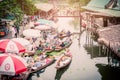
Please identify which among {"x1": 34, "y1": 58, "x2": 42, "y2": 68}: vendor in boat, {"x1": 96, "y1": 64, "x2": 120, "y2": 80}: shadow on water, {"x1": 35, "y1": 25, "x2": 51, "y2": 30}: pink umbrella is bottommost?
{"x1": 96, "y1": 64, "x2": 120, "y2": 80}: shadow on water

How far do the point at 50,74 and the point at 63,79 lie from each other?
1.76m

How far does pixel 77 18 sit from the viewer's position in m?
66.1

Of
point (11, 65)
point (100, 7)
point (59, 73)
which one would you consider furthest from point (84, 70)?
point (100, 7)

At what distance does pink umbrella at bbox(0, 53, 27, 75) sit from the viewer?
21547mm

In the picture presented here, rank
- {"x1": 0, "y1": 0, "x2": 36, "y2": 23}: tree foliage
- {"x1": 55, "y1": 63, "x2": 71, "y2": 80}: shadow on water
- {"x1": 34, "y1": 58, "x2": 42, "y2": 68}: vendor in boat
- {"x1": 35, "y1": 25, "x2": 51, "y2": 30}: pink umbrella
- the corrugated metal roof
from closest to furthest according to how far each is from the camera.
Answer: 1. {"x1": 55, "y1": 63, "x2": 71, "y2": 80}: shadow on water
2. {"x1": 34, "y1": 58, "x2": 42, "y2": 68}: vendor in boat
3. {"x1": 35, "y1": 25, "x2": 51, "y2": 30}: pink umbrella
4. the corrugated metal roof
5. {"x1": 0, "y1": 0, "x2": 36, "y2": 23}: tree foliage

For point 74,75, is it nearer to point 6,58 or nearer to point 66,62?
point 66,62

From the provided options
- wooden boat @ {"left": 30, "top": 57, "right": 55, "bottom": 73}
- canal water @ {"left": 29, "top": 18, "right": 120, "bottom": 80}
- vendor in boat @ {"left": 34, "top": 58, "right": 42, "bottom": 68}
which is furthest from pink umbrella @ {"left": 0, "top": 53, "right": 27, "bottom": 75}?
vendor in boat @ {"left": 34, "top": 58, "right": 42, "bottom": 68}

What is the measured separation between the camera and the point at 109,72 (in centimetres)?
2939

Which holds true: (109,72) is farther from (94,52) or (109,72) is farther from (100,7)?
(100,7)

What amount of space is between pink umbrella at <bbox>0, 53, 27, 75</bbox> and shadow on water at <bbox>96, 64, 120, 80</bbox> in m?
9.85

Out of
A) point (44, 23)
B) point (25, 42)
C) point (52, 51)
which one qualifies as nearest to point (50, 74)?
point (25, 42)

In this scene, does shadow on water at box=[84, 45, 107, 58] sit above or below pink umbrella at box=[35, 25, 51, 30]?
below

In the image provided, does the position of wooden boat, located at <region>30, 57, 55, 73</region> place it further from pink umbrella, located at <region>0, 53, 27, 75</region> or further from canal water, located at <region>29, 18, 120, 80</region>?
pink umbrella, located at <region>0, 53, 27, 75</region>

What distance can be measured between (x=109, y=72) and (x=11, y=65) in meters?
12.2
